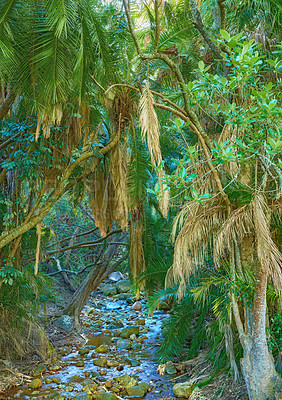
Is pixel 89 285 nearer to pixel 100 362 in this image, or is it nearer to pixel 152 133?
pixel 100 362

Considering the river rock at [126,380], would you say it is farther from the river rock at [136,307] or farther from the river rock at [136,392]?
the river rock at [136,307]

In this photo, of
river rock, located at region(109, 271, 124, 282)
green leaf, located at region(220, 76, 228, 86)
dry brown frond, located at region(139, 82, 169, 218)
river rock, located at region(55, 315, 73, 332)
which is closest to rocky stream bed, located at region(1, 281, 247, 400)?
river rock, located at region(55, 315, 73, 332)

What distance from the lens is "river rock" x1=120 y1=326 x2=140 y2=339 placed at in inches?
333

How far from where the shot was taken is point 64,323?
8500mm

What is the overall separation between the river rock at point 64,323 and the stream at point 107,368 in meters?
0.39

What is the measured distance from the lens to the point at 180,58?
6.96 metres

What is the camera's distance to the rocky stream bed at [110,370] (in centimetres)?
536

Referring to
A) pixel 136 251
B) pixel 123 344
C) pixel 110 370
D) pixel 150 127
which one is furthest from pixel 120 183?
pixel 123 344

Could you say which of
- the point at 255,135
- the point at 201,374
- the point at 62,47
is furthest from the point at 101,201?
the point at 255,135

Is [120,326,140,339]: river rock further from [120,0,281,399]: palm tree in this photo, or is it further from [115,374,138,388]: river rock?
[120,0,281,399]: palm tree

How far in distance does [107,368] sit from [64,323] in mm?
2264

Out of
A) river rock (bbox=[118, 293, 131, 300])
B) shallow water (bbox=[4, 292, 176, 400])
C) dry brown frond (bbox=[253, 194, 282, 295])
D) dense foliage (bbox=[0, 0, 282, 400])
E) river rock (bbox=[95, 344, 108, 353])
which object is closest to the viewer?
dry brown frond (bbox=[253, 194, 282, 295])

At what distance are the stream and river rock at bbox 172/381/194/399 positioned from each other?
13 cm

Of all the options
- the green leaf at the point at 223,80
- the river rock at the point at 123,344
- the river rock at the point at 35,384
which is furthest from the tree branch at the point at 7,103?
the river rock at the point at 123,344
